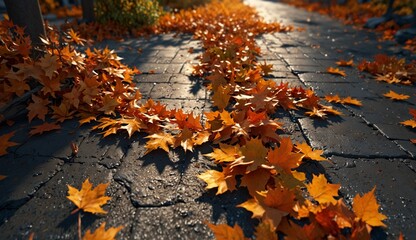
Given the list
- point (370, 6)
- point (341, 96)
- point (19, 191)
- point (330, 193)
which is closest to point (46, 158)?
point (19, 191)

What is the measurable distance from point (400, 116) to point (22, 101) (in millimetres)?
3611

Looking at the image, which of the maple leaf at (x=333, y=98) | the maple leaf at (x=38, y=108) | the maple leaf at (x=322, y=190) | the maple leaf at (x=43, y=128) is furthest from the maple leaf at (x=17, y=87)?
the maple leaf at (x=333, y=98)

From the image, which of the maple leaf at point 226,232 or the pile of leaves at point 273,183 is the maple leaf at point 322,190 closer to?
the pile of leaves at point 273,183

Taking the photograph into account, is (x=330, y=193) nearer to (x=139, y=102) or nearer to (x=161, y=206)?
(x=161, y=206)

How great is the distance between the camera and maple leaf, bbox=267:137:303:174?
151 cm

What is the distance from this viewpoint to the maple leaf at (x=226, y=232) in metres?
1.14

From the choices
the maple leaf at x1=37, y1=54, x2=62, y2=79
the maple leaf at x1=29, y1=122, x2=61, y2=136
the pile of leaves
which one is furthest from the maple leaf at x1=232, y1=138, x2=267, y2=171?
the maple leaf at x1=37, y1=54, x2=62, y2=79

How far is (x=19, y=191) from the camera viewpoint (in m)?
1.46

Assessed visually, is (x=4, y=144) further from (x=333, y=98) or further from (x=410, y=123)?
(x=410, y=123)

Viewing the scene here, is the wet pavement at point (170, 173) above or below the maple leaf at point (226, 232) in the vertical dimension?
below

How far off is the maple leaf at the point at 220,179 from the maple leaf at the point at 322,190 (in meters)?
0.44

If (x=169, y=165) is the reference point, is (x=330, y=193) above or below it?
above

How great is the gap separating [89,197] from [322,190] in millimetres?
1310

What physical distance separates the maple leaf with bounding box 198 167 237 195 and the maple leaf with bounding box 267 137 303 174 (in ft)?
0.86
